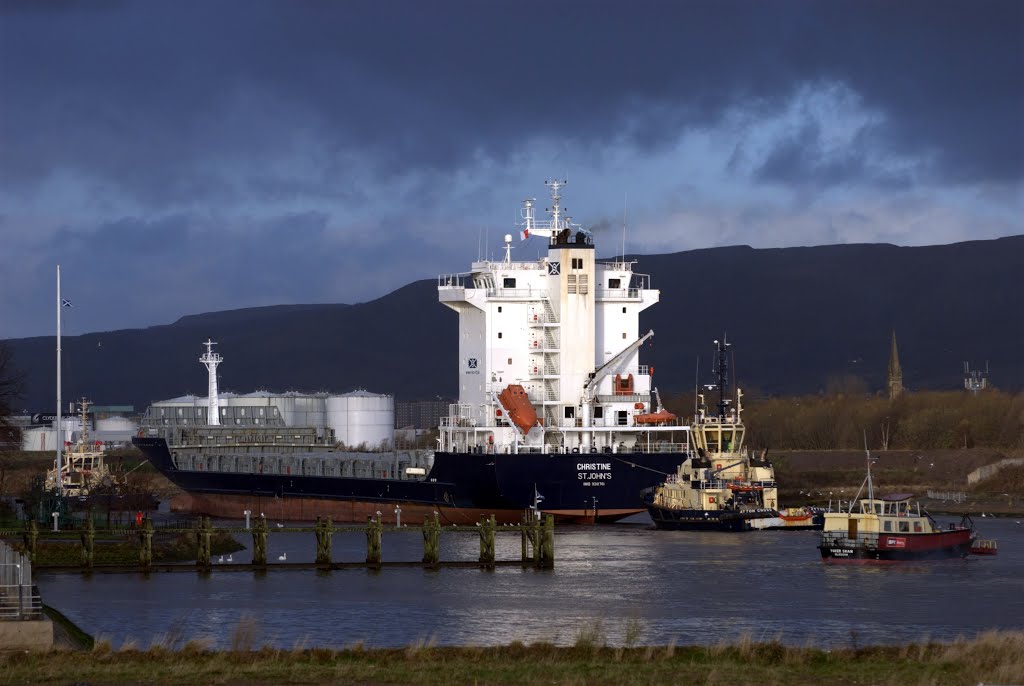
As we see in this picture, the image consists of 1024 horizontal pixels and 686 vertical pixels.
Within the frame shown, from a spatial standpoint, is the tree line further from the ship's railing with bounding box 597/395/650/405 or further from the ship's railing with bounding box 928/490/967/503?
the ship's railing with bounding box 597/395/650/405

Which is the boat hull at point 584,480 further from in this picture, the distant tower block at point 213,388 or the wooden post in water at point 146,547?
the distant tower block at point 213,388

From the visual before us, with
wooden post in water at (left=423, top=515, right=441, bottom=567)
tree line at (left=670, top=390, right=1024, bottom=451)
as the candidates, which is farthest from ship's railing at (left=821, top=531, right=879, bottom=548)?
tree line at (left=670, top=390, right=1024, bottom=451)

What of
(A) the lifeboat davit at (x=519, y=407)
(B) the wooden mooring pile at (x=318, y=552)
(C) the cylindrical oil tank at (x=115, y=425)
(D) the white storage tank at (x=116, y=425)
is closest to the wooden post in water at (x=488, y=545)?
(B) the wooden mooring pile at (x=318, y=552)

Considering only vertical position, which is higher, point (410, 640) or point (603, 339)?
point (603, 339)

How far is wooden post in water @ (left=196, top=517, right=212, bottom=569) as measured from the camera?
1686 inches

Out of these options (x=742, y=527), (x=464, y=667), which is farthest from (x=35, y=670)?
(x=742, y=527)

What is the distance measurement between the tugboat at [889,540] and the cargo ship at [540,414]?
12.7 metres

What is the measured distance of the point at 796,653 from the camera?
25047 millimetres

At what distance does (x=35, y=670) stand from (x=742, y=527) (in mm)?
35674

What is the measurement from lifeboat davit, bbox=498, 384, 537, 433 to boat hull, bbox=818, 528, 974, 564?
15171mm

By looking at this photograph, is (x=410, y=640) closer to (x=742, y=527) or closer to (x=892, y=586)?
(x=892, y=586)

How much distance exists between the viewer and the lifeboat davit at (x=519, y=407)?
5834 cm

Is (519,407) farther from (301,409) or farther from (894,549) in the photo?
(301,409)

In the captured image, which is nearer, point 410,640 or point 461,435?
point 410,640
